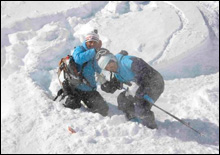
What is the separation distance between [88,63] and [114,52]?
6.24ft

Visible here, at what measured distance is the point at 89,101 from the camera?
494cm

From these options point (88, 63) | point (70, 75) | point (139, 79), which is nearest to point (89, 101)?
point (70, 75)

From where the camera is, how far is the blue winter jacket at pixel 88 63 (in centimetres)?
441

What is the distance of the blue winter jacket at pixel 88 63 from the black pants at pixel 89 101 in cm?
11

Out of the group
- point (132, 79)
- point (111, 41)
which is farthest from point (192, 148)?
point (111, 41)

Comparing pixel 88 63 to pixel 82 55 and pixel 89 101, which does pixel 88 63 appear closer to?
pixel 82 55

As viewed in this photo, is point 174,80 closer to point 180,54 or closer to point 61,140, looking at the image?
point 180,54

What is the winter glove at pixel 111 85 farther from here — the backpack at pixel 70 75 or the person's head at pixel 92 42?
the person's head at pixel 92 42

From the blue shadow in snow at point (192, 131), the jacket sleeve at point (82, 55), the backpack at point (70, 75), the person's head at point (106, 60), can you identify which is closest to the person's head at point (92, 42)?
the jacket sleeve at point (82, 55)

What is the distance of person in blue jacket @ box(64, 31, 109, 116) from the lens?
4508mm

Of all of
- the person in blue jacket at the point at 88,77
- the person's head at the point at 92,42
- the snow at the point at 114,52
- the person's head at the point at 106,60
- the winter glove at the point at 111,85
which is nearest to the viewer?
the snow at the point at 114,52

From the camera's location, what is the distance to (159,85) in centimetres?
420

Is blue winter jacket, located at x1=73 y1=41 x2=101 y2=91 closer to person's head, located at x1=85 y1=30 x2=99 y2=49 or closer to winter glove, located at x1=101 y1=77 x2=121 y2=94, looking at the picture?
person's head, located at x1=85 y1=30 x2=99 y2=49

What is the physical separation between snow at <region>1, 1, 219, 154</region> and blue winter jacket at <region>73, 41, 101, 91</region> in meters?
0.49
